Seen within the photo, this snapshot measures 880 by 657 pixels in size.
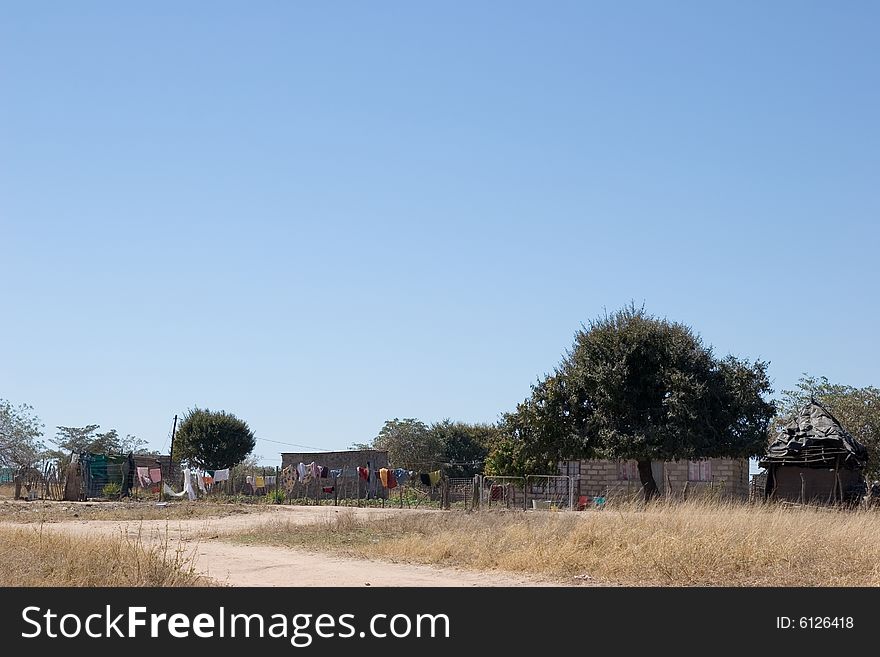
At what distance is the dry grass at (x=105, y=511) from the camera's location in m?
30.3

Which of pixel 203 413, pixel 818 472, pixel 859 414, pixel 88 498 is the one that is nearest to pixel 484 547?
pixel 818 472

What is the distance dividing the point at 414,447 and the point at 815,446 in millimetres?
43367

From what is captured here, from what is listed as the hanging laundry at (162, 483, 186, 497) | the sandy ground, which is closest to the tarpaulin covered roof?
the sandy ground

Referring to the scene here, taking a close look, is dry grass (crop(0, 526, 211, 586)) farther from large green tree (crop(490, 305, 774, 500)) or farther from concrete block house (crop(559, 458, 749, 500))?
concrete block house (crop(559, 458, 749, 500))

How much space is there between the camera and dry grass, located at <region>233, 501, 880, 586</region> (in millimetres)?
13406

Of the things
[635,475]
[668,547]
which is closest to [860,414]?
[635,475]

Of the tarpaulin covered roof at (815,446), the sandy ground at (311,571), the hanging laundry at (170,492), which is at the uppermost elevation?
the tarpaulin covered roof at (815,446)

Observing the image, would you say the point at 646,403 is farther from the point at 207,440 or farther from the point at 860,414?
the point at 207,440

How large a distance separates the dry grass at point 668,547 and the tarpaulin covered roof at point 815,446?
1037cm

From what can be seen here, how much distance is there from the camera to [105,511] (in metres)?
34.3

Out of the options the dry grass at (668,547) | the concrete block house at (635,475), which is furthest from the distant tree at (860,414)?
the dry grass at (668,547)

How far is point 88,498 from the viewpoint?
45094mm

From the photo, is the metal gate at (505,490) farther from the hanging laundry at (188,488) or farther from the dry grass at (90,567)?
the dry grass at (90,567)
